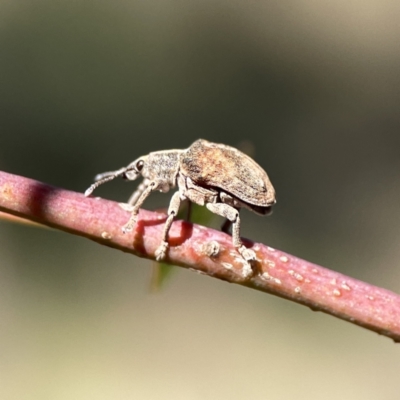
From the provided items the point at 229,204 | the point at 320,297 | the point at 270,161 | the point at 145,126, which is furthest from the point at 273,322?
the point at 320,297

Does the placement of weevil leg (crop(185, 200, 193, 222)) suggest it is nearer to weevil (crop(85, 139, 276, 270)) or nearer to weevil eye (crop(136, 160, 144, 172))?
weevil (crop(85, 139, 276, 270))

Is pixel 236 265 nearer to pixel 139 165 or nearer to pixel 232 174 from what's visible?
pixel 232 174

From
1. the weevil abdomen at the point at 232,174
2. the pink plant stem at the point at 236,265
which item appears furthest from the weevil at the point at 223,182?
the pink plant stem at the point at 236,265

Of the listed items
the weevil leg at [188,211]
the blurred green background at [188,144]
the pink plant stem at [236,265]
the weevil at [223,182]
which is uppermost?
the blurred green background at [188,144]

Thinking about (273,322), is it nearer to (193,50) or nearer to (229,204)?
(229,204)

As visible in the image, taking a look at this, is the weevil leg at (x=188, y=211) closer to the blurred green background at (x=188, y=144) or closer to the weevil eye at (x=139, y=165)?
the weevil eye at (x=139, y=165)

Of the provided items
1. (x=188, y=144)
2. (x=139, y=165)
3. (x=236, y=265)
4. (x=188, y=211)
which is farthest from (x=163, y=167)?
(x=188, y=144)
